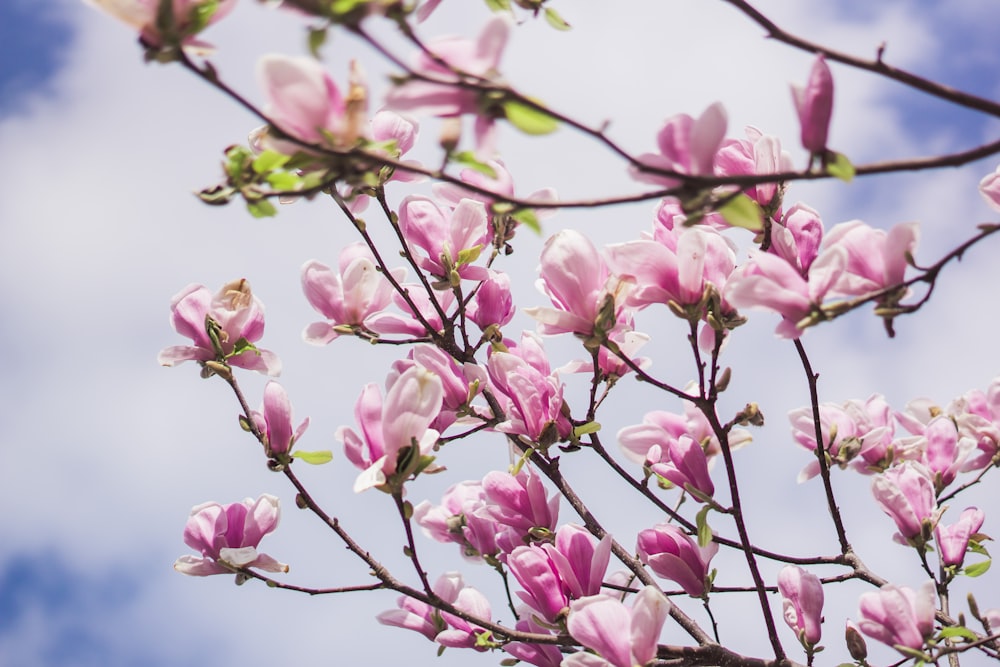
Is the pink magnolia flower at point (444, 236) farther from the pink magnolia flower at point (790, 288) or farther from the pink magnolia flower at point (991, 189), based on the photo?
the pink magnolia flower at point (991, 189)

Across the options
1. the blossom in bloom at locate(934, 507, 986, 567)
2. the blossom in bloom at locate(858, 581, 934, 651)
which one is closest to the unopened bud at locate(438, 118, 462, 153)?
the blossom in bloom at locate(858, 581, 934, 651)

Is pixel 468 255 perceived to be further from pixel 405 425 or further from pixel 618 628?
pixel 618 628

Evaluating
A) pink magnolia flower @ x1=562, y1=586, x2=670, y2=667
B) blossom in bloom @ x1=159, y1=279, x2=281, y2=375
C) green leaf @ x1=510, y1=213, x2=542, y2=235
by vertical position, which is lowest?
pink magnolia flower @ x1=562, y1=586, x2=670, y2=667

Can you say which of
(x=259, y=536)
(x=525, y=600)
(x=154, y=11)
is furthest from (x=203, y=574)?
(x=154, y=11)

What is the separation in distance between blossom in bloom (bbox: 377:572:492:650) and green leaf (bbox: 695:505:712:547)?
516 mm

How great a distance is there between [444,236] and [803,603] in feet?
3.31

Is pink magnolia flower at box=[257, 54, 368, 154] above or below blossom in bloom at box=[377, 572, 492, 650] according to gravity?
above

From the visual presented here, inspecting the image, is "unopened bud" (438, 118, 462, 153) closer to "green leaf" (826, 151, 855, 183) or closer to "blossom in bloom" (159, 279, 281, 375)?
"green leaf" (826, 151, 855, 183)

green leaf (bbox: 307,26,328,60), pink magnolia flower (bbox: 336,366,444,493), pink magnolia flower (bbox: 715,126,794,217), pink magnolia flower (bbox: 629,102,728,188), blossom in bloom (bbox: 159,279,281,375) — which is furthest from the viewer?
blossom in bloom (bbox: 159,279,281,375)

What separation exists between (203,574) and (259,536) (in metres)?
0.14

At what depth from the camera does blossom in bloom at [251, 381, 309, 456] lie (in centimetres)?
172

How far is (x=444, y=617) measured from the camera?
184cm

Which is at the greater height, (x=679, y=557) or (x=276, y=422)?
(x=276, y=422)

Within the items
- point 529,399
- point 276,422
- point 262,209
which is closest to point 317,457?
point 276,422
